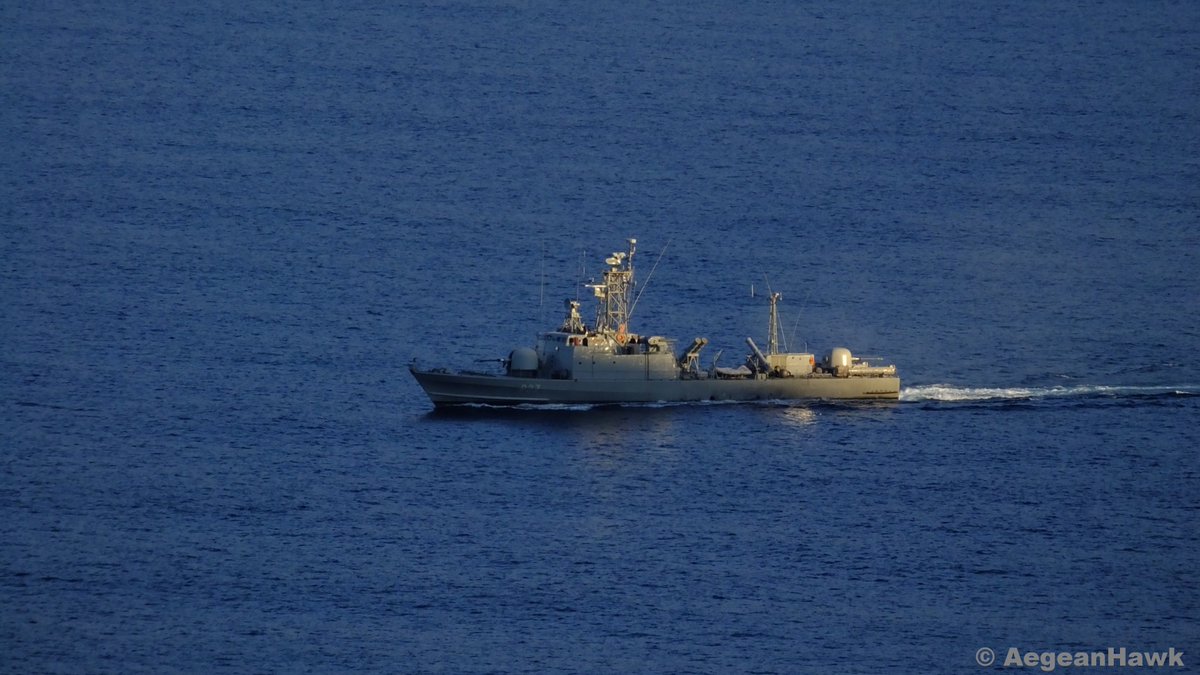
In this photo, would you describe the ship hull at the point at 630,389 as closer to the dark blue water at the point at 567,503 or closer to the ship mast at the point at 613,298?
the dark blue water at the point at 567,503

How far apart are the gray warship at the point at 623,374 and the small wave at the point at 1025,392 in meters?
2.27

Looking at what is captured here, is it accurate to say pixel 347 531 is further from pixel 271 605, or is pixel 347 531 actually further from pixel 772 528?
pixel 772 528

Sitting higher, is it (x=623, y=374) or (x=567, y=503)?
(x=623, y=374)

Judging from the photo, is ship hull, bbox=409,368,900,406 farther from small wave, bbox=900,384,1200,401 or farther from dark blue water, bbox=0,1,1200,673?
small wave, bbox=900,384,1200,401

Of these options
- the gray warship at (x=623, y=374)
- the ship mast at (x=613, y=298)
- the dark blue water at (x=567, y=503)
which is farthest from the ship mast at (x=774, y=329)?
the ship mast at (x=613, y=298)

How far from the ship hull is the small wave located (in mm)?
2288

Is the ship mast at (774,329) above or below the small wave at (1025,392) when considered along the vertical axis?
above

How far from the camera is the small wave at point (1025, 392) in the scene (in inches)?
7111

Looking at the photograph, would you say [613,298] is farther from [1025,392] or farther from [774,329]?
[1025,392]

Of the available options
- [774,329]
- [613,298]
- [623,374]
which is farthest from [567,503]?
[774,329]

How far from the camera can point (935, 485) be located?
163625 mm

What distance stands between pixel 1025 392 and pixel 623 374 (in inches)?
1032

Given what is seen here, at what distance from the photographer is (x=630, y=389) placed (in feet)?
585

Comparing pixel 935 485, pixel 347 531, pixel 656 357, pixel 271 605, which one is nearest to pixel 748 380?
pixel 656 357
